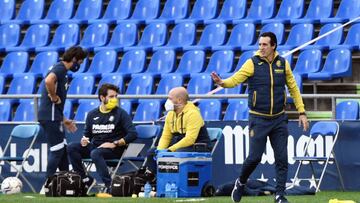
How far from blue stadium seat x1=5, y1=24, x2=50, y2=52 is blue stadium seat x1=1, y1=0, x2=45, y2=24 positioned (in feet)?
1.98

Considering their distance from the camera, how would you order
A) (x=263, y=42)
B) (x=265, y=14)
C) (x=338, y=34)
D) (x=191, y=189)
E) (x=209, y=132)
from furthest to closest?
(x=265, y=14)
(x=338, y=34)
(x=209, y=132)
(x=191, y=189)
(x=263, y=42)

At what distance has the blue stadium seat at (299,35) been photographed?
66.0ft

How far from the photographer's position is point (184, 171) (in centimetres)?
1512

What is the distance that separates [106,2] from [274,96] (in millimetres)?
10893

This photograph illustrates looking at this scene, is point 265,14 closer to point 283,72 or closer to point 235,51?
point 235,51

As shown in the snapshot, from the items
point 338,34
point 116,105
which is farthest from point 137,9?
point 116,105

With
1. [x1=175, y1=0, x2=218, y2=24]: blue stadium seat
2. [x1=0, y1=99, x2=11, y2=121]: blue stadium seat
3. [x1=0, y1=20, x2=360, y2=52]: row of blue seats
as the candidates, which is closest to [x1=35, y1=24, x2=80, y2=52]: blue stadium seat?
[x1=0, y1=20, x2=360, y2=52]: row of blue seats

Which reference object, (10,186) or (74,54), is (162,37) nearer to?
(10,186)

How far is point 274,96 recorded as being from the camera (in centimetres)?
1287

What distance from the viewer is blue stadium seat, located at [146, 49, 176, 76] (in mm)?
20516

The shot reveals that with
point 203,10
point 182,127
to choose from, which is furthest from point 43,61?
point 182,127

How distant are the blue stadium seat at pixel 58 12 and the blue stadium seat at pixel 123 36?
147cm

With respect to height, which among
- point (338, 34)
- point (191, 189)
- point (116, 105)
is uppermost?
point (338, 34)

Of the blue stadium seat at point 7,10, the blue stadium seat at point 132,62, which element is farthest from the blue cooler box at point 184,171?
the blue stadium seat at point 7,10
